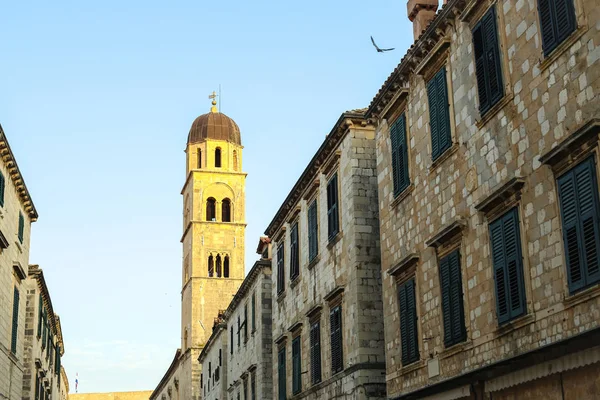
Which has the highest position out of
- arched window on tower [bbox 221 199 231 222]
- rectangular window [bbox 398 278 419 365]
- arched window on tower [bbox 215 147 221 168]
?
arched window on tower [bbox 215 147 221 168]

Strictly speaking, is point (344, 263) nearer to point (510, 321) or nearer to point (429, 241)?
point (429, 241)

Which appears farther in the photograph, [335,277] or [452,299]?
[335,277]

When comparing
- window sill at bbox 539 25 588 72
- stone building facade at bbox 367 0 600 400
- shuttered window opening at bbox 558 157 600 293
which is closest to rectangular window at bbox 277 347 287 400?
stone building facade at bbox 367 0 600 400

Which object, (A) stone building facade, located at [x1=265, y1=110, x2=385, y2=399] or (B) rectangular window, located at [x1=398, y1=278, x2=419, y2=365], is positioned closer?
(B) rectangular window, located at [x1=398, y1=278, x2=419, y2=365]

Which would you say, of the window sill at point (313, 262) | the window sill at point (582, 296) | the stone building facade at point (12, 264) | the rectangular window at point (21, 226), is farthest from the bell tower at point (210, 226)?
the window sill at point (582, 296)

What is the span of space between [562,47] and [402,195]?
21.6ft

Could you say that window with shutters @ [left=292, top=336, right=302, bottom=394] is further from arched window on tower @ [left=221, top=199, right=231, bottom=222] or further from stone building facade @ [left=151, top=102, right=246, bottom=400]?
arched window on tower @ [left=221, top=199, right=231, bottom=222]

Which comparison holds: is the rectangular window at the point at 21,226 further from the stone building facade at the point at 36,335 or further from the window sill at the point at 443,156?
the window sill at the point at 443,156

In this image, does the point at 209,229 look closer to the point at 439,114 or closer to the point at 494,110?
the point at 439,114

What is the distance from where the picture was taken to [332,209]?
23.4m

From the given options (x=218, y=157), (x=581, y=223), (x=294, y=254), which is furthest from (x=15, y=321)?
(x=218, y=157)

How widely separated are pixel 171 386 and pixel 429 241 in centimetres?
5924

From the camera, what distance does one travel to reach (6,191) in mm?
27688

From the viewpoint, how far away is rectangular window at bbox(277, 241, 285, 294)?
1146 inches
